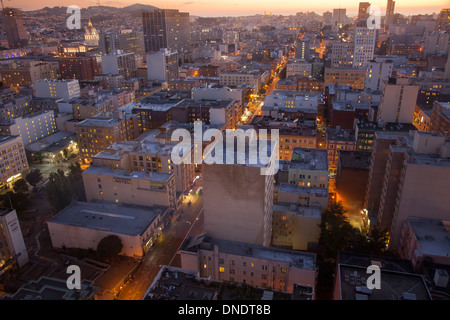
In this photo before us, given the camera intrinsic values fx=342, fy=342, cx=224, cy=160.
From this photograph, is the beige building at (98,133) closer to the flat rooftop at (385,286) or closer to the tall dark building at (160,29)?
the flat rooftop at (385,286)

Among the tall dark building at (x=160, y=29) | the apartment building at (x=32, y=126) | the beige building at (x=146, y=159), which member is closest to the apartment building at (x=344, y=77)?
the beige building at (x=146, y=159)

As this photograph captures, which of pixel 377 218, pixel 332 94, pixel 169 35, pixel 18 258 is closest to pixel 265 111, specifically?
pixel 332 94

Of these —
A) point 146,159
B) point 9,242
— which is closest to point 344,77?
point 146,159

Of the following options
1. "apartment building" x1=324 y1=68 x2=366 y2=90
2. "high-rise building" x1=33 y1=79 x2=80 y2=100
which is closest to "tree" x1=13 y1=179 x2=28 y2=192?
"high-rise building" x1=33 y1=79 x2=80 y2=100

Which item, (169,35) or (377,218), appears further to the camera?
(169,35)

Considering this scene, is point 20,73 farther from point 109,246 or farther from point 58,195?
point 109,246
